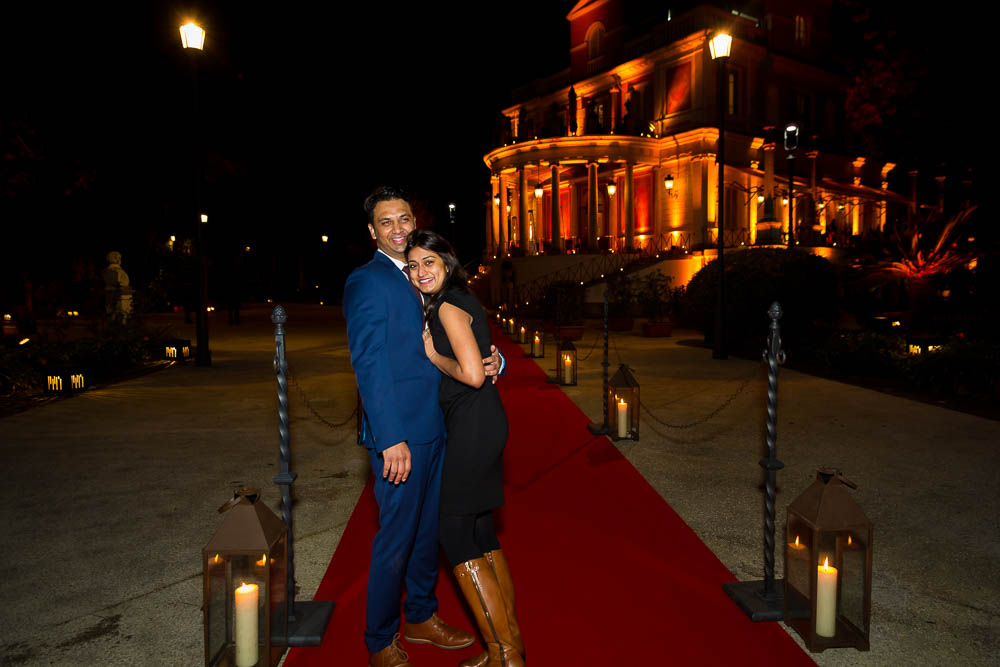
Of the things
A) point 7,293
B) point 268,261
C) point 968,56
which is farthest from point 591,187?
point 268,261

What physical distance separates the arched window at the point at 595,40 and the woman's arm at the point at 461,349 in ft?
132

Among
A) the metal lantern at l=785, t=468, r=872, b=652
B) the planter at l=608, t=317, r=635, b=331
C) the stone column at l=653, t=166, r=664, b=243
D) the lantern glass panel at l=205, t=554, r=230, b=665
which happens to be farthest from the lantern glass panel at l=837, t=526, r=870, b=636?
the stone column at l=653, t=166, r=664, b=243

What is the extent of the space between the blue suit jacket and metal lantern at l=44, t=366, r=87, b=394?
11.0m

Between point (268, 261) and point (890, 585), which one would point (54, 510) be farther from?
point (268, 261)

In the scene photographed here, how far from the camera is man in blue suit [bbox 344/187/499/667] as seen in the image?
3.04 metres

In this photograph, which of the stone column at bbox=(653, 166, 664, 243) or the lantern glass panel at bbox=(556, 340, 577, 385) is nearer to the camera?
the lantern glass panel at bbox=(556, 340, 577, 385)

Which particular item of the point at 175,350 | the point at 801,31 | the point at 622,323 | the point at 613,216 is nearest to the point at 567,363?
the point at 175,350

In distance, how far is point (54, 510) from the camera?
5.77 metres

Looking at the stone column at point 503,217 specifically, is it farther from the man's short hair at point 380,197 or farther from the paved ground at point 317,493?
the man's short hair at point 380,197

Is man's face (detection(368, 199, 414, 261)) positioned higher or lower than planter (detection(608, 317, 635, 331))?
higher

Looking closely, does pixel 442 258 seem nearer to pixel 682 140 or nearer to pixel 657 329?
pixel 657 329

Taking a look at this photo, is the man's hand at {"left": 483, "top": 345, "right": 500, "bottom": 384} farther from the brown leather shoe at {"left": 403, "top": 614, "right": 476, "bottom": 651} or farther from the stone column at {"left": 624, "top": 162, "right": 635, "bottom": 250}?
the stone column at {"left": 624, "top": 162, "right": 635, "bottom": 250}

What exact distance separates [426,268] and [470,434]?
32.4 inches

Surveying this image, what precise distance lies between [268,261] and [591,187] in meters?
39.0
